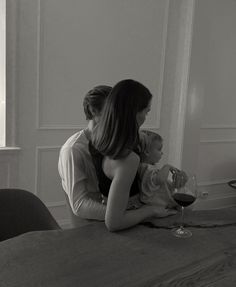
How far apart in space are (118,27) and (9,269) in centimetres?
283

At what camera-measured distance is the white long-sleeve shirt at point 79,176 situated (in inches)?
61.6

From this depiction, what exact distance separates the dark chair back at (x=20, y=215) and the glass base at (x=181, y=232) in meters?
0.70

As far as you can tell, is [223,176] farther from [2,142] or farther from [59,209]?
[2,142]

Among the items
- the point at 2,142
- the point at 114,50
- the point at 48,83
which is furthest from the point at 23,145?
the point at 114,50

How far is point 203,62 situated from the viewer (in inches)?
153

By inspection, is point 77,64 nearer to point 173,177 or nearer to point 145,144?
point 145,144

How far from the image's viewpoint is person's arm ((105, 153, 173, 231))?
4.20 feet

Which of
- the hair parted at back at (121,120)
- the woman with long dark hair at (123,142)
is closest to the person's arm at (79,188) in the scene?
the woman with long dark hair at (123,142)

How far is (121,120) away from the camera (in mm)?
1369

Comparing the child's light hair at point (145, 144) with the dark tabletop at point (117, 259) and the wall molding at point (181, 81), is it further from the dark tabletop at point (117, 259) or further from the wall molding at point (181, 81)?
the wall molding at point (181, 81)

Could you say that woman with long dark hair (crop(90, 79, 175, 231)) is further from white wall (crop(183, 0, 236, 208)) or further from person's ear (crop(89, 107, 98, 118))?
white wall (crop(183, 0, 236, 208))

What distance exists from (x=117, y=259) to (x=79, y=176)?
631mm

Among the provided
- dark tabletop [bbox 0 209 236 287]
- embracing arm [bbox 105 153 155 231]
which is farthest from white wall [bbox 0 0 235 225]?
dark tabletop [bbox 0 209 236 287]

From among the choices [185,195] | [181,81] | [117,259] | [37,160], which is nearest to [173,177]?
[185,195]
